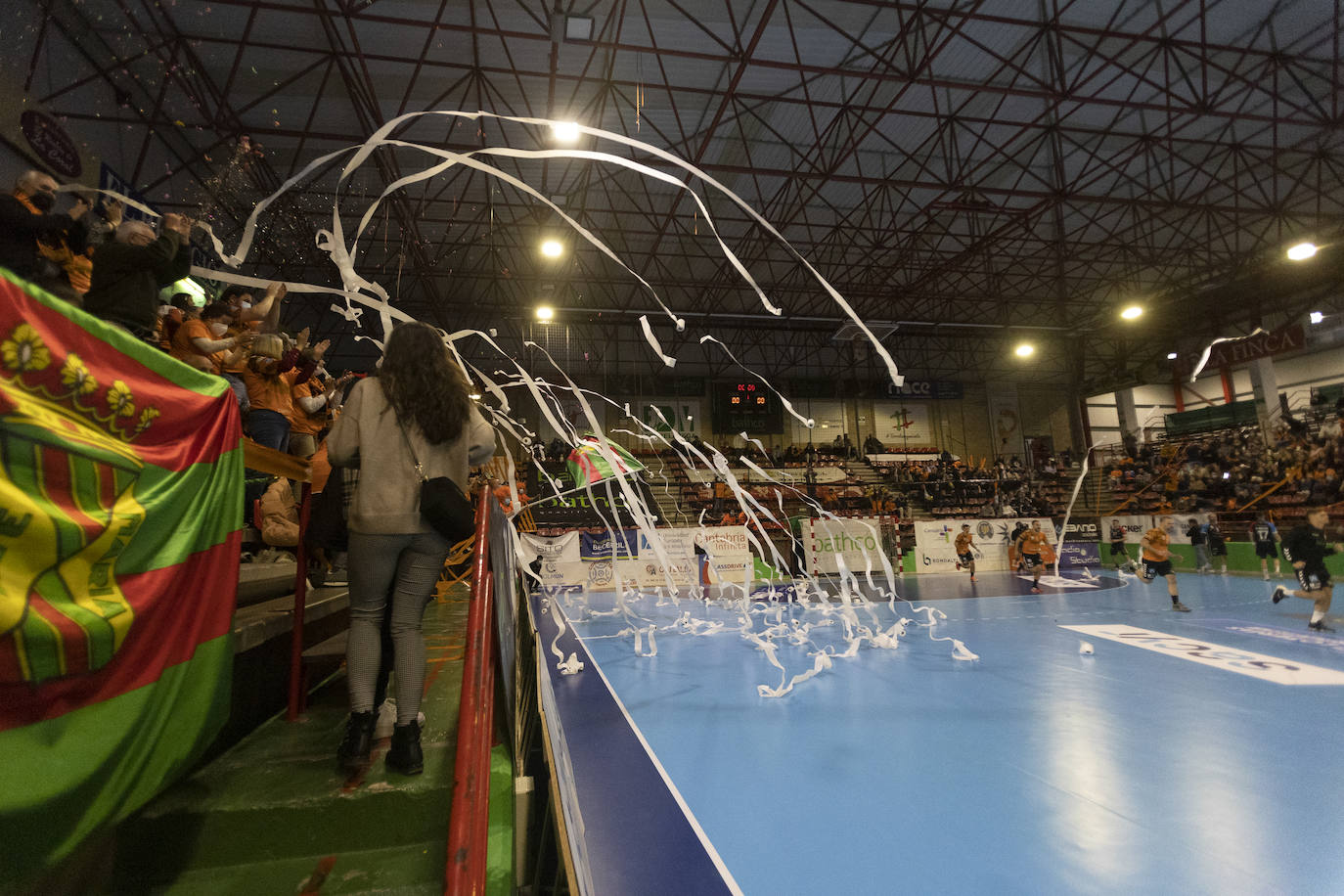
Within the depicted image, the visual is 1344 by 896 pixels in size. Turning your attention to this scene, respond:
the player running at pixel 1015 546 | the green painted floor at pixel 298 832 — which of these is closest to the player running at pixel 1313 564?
the player running at pixel 1015 546

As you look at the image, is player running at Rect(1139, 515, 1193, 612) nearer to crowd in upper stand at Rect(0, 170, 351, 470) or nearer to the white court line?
the white court line

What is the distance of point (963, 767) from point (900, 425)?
2586cm

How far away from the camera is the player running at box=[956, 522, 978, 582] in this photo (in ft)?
43.9

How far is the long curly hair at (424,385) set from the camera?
1760 mm

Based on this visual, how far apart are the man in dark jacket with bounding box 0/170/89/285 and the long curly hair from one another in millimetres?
1582

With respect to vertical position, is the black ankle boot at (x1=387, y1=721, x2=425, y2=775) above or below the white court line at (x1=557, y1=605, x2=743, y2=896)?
above

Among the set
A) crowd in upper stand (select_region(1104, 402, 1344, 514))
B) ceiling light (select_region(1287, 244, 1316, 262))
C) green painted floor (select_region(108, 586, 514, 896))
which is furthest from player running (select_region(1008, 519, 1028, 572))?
green painted floor (select_region(108, 586, 514, 896))

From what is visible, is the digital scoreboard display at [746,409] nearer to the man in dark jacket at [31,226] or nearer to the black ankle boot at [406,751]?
the man in dark jacket at [31,226]

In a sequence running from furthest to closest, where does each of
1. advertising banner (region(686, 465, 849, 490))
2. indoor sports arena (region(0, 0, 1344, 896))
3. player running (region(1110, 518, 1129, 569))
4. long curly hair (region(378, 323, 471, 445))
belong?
advertising banner (region(686, 465, 849, 490)) → player running (region(1110, 518, 1129, 569)) → long curly hair (region(378, 323, 471, 445)) → indoor sports arena (region(0, 0, 1344, 896))

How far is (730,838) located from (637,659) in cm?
359

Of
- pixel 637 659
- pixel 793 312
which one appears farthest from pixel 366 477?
pixel 793 312

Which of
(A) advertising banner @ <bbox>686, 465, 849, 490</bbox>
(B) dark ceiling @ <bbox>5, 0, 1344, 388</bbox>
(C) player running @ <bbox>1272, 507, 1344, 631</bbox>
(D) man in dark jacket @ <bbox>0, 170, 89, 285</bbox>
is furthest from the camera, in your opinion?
(A) advertising banner @ <bbox>686, 465, 849, 490</bbox>

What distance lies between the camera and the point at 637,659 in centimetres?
594

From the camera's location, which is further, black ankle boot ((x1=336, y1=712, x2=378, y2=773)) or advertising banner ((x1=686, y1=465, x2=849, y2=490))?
advertising banner ((x1=686, y1=465, x2=849, y2=490))
